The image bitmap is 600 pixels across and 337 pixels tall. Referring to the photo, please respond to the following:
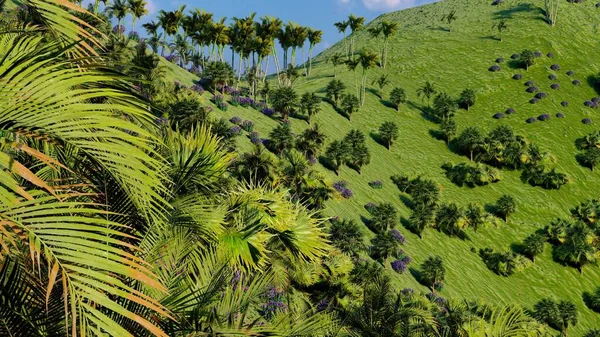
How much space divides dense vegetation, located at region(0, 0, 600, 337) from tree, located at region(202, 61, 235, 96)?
11.0 inches

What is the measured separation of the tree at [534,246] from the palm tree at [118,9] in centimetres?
6079

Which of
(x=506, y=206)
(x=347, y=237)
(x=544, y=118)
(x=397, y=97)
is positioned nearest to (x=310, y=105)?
(x=397, y=97)

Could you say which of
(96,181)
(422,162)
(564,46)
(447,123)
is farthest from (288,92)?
(564,46)

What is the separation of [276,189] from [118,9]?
65.8m

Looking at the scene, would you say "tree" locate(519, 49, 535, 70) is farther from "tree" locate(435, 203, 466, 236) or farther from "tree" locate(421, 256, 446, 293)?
"tree" locate(421, 256, 446, 293)

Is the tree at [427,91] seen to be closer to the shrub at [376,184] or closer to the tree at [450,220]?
the shrub at [376,184]

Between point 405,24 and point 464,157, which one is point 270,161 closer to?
point 464,157

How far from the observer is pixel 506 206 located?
6153 centimetres

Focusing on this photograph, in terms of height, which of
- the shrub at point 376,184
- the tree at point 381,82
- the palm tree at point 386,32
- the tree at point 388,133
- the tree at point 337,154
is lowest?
the shrub at point 376,184

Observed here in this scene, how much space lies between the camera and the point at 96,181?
5.50 meters

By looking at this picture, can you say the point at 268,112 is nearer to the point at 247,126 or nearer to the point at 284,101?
the point at 284,101

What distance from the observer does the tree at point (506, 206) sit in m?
61.5

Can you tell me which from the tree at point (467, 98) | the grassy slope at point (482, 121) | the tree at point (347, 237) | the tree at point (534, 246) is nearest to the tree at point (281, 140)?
the grassy slope at point (482, 121)

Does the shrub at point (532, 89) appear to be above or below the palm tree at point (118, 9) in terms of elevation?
below
